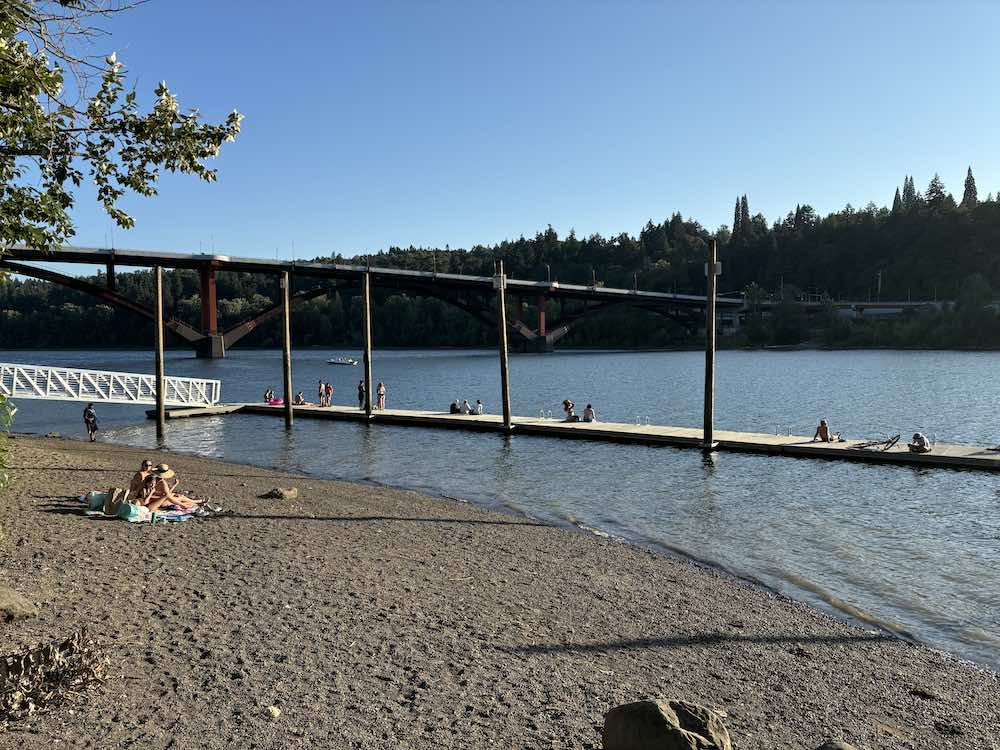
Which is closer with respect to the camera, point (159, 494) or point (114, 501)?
point (114, 501)

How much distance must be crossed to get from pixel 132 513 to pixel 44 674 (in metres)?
7.25

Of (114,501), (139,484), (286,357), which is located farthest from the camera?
(286,357)

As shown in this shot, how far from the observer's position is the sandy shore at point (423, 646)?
640 centimetres

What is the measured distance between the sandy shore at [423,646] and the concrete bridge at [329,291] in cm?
4730

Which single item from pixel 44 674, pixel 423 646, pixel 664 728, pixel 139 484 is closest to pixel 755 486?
pixel 423 646

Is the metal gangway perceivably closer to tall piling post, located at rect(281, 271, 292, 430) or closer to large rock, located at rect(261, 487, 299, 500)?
tall piling post, located at rect(281, 271, 292, 430)

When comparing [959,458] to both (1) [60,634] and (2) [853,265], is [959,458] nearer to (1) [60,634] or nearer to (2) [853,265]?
(1) [60,634]

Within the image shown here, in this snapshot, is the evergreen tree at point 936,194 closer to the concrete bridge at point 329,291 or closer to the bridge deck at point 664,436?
the concrete bridge at point 329,291

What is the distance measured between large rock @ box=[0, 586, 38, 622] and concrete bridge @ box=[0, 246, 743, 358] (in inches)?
1983

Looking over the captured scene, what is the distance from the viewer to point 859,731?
705 cm

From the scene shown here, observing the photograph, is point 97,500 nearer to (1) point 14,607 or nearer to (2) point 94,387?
(1) point 14,607

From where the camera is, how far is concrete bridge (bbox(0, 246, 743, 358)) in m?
73.6

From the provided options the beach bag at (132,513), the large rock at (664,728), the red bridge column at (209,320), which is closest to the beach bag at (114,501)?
the beach bag at (132,513)

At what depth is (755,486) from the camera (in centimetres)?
2080
